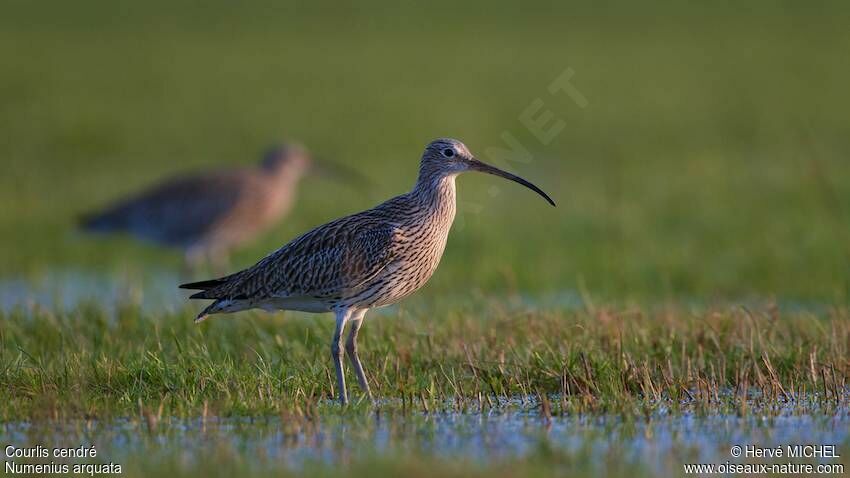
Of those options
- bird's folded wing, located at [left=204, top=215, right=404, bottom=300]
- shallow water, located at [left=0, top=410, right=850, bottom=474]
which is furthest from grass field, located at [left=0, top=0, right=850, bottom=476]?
bird's folded wing, located at [left=204, top=215, right=404, bottom=300]

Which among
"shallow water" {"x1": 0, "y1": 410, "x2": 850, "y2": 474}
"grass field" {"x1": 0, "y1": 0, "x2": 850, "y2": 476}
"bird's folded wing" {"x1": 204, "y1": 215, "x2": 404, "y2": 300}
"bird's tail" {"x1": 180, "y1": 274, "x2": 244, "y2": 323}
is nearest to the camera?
"shallow water" {"x1": 0, "y1": 410, "x2": 850, "y2": 474}

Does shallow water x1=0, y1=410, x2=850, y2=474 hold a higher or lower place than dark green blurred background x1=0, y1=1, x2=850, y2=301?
lower

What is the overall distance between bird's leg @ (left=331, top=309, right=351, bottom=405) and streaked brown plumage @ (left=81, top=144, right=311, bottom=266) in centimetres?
634

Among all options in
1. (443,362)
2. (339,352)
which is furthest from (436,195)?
(339,352)

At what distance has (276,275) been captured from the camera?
8594mm

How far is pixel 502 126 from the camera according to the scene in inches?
888

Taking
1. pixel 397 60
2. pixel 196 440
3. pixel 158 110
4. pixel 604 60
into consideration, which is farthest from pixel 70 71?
pixel 196 440

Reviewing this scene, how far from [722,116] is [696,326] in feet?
50.5

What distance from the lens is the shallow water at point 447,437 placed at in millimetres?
6223

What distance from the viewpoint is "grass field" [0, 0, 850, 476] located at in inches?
273

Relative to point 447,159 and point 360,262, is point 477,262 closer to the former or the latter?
point 447,159

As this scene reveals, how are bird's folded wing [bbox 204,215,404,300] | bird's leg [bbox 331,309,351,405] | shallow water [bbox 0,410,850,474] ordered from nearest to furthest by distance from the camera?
1. shallow water [bbox 0,410,850,474]
2. bird's leg [bbox 331,309,351,405]
3. bird's folded wing [bbox 204,215,404,300]

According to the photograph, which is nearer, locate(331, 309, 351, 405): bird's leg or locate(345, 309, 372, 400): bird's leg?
locate(331, 309, 351, 405): bird's leg

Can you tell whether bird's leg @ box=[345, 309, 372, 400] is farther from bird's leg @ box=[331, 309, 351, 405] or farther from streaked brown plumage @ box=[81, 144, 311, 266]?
streaked brown plumage @ box=[81, 144, 311, 266]
